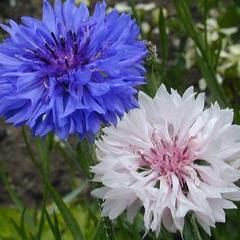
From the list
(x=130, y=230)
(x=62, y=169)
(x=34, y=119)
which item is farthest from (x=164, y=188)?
(x=62, y=169)

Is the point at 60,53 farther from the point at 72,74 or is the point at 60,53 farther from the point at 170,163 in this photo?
the point at 170,163

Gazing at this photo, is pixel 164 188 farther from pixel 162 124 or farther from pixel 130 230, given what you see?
pixel 130 230

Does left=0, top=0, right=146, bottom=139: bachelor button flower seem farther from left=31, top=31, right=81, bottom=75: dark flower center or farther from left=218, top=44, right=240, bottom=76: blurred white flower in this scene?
left=218, top=44, right=240, bottom=76: blurred white flower

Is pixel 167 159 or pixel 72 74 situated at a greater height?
pixel 72 74

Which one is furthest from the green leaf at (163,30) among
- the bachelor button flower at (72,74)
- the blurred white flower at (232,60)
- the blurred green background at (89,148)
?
the bachelor button flower at (72,74)

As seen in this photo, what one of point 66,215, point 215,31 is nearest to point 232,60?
point 215,31

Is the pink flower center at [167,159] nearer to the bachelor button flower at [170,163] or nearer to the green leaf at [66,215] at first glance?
the bachelor button flower at [170,163]
